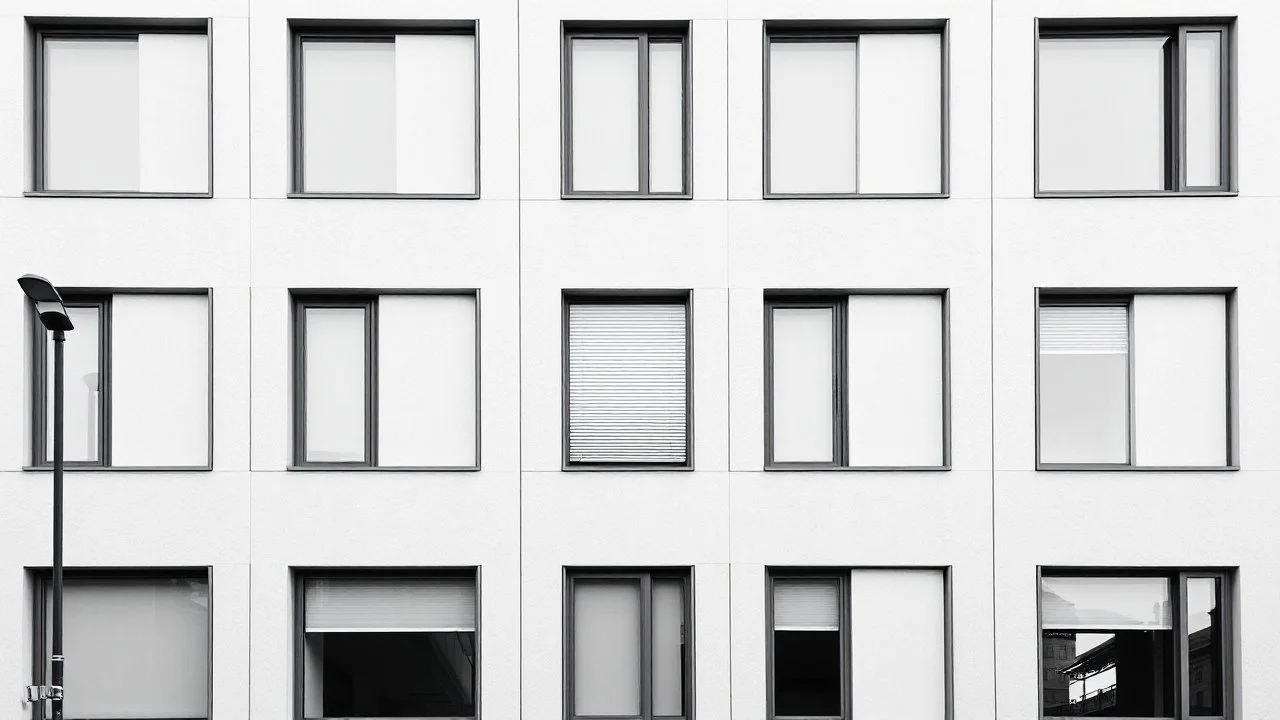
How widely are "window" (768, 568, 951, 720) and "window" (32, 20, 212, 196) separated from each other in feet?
28.7

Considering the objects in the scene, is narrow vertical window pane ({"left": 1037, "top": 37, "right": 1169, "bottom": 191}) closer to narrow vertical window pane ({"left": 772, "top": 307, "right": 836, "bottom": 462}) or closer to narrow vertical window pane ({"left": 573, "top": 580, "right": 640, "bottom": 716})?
narrow vertical window pane ({"left": 772, "top": 307, "right": 836, "bottom": 462})

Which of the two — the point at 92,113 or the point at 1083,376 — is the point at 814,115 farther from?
the point at 92,113

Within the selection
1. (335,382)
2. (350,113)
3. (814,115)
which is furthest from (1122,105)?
(335,382)

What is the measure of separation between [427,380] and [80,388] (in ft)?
13.7

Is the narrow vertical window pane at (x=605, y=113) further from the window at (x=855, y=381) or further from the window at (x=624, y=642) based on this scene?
the window at (x=624, y=642)

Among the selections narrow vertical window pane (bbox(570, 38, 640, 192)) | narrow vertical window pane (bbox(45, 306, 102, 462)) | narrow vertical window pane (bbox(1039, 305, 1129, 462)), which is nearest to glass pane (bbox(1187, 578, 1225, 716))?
narrow vertical window pane (bbox(1039, 305, 1129, 462))

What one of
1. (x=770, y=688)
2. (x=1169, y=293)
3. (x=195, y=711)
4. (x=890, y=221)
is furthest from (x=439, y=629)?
(x=1169, y=293)

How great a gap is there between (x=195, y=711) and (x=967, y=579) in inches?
361

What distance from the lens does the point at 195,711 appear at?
1259 cm

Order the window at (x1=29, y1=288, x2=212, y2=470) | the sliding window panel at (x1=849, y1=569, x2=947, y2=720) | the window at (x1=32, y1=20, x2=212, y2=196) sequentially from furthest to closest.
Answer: the window at (x1=32, y1=20, x2=212, y2=196), the window at (x1=29, y1=288, x2=212, y2=470), the sliding window panel at (x1=849, y1=569, x2=947, y2=720)

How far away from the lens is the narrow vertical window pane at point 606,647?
12688mm

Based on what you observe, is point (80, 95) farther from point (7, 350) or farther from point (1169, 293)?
point (1169, 293)

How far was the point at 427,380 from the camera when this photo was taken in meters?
12.8

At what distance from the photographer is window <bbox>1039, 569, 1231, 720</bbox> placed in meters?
12.6
